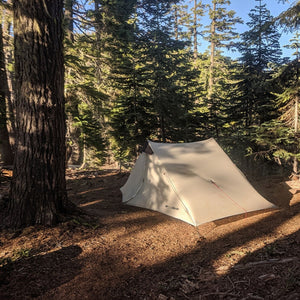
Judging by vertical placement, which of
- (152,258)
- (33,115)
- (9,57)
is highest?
(9,57)

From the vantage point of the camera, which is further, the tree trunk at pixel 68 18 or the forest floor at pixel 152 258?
the tree trunk at pixel 68 18

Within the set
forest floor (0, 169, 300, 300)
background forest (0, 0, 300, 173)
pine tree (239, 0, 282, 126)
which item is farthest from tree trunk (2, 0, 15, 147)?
pine tree (239, 0, 282, 126)

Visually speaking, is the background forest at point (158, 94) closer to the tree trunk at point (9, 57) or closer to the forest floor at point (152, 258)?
the tree trunk at point (9, 57)

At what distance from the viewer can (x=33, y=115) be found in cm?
406

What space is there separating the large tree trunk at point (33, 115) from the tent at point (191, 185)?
9.50ft

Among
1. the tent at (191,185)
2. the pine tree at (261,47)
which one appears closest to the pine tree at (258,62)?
the pine tree at (261,47)

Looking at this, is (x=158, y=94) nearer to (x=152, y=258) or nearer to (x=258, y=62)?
(x=258, y=62)

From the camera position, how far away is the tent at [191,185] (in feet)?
17.1

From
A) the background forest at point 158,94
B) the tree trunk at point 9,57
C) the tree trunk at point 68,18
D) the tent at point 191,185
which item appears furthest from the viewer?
the background forest at point 158,94

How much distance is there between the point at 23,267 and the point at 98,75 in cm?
797

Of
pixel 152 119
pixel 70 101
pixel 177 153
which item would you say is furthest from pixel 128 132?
pixel 177 153

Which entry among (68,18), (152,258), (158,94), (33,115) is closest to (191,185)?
(152,258)

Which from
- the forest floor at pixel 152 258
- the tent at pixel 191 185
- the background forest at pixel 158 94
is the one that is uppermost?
the background forest at pixel 158 94

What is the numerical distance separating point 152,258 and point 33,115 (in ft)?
11.5
